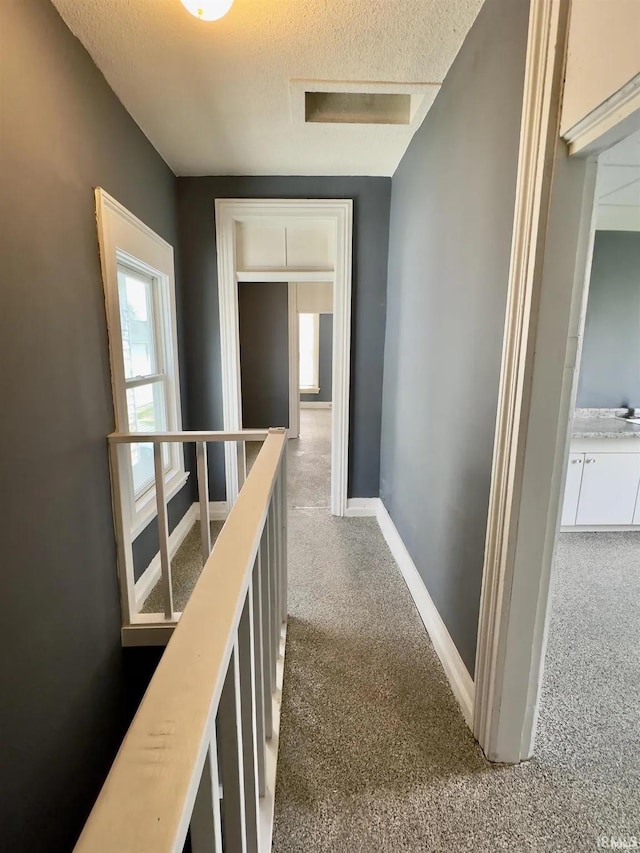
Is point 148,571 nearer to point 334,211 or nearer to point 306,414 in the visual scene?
point 334,211

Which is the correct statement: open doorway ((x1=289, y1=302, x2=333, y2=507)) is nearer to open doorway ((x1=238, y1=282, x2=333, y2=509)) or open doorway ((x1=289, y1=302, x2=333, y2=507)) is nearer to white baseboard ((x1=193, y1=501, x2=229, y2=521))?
open doorway ((x1=238, y1=282, x2=333, y2=509))

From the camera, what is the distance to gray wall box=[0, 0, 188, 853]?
121cm

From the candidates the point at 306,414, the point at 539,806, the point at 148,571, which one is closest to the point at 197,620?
the point at 539,806

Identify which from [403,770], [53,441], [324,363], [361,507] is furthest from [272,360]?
[403,770]

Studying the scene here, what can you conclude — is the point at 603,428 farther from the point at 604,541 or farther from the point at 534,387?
the point at 534,387

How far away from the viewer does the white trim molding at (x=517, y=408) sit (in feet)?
3.39

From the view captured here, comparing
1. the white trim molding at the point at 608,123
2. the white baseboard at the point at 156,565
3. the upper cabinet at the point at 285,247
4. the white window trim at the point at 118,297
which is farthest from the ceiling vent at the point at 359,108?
the white baseboard at the point at 156,565

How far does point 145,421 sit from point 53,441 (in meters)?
1.15

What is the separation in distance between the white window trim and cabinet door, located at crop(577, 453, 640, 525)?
2.85 m

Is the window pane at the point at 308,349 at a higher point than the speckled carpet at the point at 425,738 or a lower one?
higher

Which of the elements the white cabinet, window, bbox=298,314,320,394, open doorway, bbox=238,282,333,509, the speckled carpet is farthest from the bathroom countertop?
window, bbox=298,314,320,394

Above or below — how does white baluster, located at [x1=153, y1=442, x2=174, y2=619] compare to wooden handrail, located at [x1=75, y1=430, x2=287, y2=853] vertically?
below

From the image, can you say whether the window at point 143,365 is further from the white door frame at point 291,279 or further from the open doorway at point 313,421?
the open doorway at point 313,421

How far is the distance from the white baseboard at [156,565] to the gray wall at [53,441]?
31 cm
